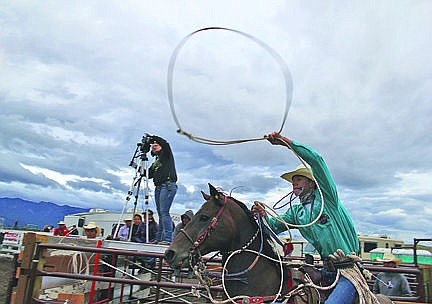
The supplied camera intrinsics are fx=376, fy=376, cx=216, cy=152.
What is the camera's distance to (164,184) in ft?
23.0

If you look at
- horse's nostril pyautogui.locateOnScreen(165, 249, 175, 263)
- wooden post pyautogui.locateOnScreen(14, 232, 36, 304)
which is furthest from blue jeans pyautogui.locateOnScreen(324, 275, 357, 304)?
wooden post pyautogui.locateOnScreen(14, 232, 36, 304)

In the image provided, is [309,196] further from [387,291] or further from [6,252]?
[6,252]

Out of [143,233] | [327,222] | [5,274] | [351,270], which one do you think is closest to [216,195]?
[327,222]

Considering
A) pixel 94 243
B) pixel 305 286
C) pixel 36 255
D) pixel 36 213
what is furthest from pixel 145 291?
pixel 36 213

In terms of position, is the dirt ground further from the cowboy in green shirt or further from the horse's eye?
the cowboy in green shirt

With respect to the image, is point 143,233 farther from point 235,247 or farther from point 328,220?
point 328,220

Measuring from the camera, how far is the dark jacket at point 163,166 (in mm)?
7014

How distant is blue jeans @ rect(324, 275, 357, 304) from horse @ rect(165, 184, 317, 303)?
300mm

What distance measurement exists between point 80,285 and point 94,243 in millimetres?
701

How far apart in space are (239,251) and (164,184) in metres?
3.61

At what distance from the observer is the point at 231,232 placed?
3707 millimetres

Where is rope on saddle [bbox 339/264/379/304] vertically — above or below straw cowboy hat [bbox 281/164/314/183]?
below

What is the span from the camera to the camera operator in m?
6.96

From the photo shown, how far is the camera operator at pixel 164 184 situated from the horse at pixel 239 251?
3259mm
